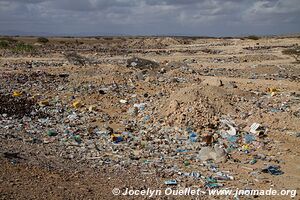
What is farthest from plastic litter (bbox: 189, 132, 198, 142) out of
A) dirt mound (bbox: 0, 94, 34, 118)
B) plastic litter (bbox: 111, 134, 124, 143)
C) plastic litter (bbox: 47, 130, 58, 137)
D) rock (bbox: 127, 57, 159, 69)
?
rock (bbox: 127, 57, 159, 69)

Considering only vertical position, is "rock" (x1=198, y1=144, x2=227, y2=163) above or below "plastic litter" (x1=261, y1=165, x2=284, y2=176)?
above

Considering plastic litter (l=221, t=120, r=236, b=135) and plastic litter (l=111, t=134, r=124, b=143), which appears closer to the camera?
plastic litter (l=111, t=134, r=124, b=143)

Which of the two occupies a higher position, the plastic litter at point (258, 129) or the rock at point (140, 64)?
the rock at point (140, 64)

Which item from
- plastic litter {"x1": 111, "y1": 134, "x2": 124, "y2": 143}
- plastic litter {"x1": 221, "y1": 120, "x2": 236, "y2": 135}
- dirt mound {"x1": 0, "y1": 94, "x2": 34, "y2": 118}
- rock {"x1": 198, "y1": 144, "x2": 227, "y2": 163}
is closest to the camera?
rock {"x1": 198, "y1": 144, "x2": 227, "y2": 163}

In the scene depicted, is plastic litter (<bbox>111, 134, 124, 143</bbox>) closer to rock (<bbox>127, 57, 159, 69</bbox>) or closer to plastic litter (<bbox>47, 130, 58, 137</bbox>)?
plastic litter (<bbox>47, 130, 58, 137</bbox>)

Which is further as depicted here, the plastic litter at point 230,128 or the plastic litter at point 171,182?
the plastic litter at point 230,128

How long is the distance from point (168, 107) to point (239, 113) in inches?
69.4

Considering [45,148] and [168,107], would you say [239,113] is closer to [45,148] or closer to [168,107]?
[168,107]

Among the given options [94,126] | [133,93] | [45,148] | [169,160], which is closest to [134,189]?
[169,160]

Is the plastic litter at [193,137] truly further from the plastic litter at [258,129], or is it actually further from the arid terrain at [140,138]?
the plastic litter at [258,129]

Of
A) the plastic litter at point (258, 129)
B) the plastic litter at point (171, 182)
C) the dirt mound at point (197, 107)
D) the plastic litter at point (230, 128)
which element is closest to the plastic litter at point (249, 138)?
the plastic litter at point (258, 129)

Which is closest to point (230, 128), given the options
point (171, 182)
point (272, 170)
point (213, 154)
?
point (213, 154)

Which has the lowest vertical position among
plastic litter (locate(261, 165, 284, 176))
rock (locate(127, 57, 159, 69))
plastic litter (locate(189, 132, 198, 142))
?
plastic litter (locate(261, 165, 284, 176))

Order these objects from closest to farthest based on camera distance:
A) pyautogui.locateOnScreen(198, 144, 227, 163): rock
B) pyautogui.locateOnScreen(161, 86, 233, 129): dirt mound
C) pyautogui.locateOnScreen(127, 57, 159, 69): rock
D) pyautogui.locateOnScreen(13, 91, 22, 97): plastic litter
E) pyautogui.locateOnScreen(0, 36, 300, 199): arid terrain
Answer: pyautogui.locateOnScreen(0, 36, 300, 199): arid terrain → pyautogui.locateOnScreen(198, 144, 227, 163): rock → pyautogui.locateOnScreen(161, 86, 233, 129): dirt mound → pyautogui.locateOnScreen(13, 91, 22, 97): plastic litter → pyautogui.locateOnScreen(127, 57, 159, 69): rock
